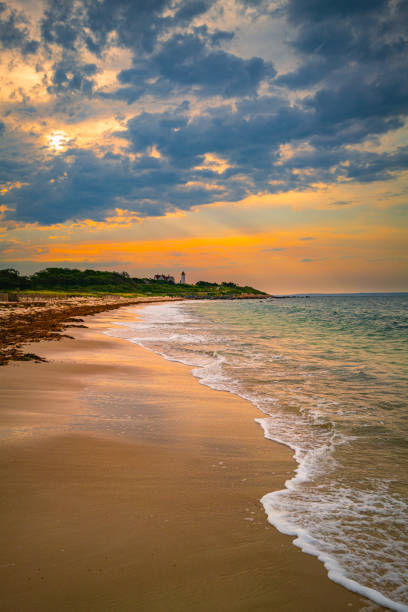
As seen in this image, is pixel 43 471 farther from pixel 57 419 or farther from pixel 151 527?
pixel 57 419

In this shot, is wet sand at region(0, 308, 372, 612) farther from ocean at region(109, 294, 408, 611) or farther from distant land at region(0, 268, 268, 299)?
distant land at region(0, 268, 268, 299)

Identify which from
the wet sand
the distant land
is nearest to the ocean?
the wet sand

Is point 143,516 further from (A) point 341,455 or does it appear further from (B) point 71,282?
(B) point 71,282

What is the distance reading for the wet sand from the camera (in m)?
2.09

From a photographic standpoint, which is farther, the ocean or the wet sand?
the ocean

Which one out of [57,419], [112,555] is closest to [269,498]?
[112,555]

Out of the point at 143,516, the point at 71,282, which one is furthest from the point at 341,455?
the point at 71,282

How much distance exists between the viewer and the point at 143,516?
2.84m

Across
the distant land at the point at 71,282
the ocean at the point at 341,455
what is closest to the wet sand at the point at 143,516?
the ocean at the point at 341,455

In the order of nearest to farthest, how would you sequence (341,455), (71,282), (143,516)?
(143,516) < (341,455) < (71,282)

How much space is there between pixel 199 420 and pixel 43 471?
102 inches

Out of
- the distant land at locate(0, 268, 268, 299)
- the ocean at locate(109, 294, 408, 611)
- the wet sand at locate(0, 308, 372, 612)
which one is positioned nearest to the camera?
the wet sand at locate(0, 308, 372, 612)

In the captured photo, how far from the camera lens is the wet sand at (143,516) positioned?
82.2 inches

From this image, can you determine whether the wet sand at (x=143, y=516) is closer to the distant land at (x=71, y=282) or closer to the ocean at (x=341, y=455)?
the ocean at (x=341, y=455)
